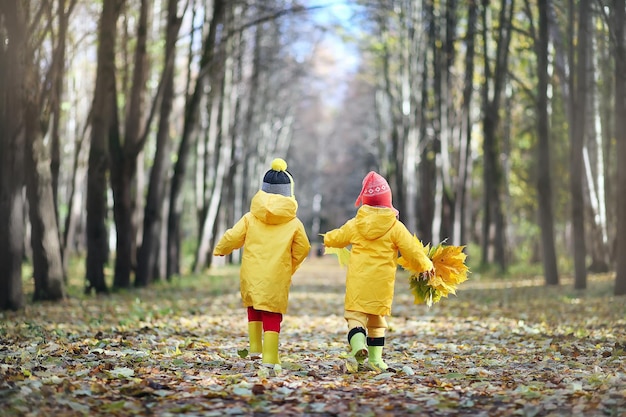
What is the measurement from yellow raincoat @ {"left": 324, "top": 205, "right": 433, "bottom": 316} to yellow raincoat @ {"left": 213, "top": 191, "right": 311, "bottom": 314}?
1.36 feet

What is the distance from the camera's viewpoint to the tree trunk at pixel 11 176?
12.2m

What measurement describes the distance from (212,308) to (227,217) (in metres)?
20.9

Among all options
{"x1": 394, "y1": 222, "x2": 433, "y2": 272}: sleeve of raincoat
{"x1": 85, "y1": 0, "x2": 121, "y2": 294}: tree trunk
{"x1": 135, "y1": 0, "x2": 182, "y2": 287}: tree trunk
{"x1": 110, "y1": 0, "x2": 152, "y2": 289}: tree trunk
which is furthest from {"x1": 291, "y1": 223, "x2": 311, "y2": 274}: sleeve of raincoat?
{"x1": 135, "y1": 0, "x2": 182, "y2": 287}: tree trunk

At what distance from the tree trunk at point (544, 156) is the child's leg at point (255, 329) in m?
12.5

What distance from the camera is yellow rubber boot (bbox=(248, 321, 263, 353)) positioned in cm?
796

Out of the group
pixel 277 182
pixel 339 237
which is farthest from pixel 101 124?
pixel 339 237

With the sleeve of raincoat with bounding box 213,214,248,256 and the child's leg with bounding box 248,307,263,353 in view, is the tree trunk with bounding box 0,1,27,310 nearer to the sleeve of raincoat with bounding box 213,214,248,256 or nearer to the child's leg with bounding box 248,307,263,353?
the sleeve of raincoat with bounding box 213,214,248,256

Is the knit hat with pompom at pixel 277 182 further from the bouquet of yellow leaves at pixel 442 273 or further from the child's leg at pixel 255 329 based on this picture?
the bouquet of yellow leaves at pixel 442 273

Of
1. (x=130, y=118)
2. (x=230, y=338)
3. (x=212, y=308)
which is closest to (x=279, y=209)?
(x=230, y=338)

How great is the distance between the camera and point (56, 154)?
61.4ft

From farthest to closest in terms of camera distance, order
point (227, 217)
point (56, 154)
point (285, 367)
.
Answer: point (227, 217) < point (56, 154) < point (285, 367)

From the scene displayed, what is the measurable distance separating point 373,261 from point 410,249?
0.37m

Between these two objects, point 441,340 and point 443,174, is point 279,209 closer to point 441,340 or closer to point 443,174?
point 441,340

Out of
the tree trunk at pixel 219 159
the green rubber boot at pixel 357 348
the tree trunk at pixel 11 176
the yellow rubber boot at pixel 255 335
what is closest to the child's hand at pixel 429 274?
the green rubber boot at pixel 357 348
